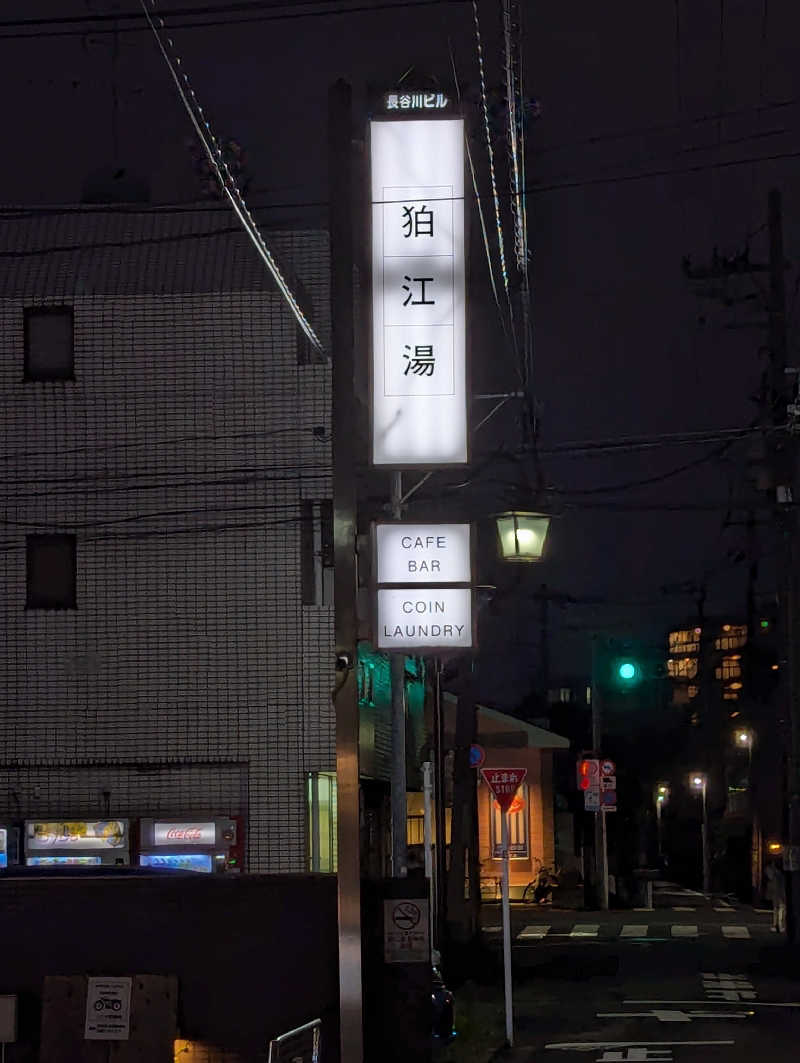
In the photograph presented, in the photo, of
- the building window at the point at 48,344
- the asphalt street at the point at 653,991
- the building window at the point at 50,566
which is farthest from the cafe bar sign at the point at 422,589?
the building window at the point at 48,344

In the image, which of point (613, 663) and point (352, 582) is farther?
point (613, 663)

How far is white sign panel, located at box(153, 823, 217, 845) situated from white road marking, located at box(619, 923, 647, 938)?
459 inches

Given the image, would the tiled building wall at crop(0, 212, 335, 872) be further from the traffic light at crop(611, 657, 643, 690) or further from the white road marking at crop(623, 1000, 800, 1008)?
the traffic light at crop(611, 657, 643, 690)

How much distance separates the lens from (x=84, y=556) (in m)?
24.6

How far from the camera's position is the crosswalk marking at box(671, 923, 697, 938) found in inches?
1267

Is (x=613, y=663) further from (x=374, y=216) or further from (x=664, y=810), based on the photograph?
(x=664, y=810)

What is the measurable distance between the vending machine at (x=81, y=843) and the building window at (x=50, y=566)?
351 centimetres

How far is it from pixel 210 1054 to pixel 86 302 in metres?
15.1

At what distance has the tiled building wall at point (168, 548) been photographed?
79.0 feet

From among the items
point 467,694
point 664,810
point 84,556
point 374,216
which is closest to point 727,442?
point 467,694

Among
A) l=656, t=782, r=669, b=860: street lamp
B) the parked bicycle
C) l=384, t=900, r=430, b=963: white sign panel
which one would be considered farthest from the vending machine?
l=656, t=782, r=669, b=860: street lamp

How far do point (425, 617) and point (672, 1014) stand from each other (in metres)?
10.1

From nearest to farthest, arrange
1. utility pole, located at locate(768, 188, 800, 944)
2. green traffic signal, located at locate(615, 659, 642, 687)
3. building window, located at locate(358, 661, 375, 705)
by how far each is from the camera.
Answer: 1. building window, located at locate(358, 661, 375, 705)
2. utility pole, located at locate(768, 188, 800, 944)
3. green traffic signal, located at locate(615, 659, 642, 687)

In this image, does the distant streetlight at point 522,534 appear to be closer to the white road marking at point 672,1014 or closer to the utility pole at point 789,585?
the white road marking at point 672,1014
